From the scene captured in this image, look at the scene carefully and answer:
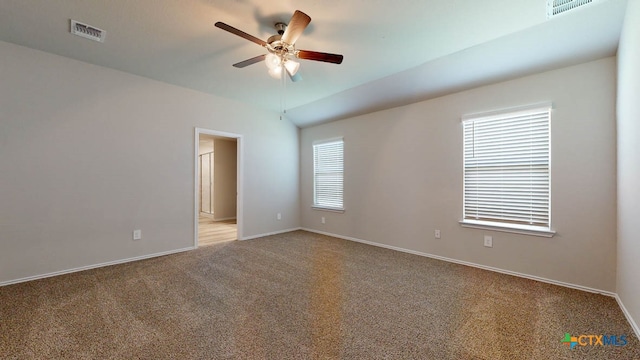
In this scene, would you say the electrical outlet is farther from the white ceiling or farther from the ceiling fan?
the ceiling fan

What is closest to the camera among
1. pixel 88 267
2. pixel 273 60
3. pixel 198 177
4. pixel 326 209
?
pixel 273 60

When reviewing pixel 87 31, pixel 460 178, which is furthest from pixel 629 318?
pixel 87 31

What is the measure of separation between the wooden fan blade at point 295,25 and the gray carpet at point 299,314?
2.37 metres

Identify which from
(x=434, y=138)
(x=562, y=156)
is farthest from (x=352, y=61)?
(x=562, y=156)

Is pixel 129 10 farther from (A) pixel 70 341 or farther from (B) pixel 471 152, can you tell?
(B) pixel 471 152

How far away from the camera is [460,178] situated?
3557 mm

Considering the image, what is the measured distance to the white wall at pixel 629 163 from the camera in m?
1.87

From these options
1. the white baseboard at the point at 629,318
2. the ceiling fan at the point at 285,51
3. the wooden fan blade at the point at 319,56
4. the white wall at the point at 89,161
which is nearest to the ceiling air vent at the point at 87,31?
the white wall at the point at 89,161

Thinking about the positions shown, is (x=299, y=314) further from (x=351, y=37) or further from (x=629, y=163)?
(x=629, y=163)

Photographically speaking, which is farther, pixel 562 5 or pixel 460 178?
pixel 460 178

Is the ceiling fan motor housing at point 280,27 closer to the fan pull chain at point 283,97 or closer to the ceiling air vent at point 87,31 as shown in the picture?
the fan pull chain at point 283,97

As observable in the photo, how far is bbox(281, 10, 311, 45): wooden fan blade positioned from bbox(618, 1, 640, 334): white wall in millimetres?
2329

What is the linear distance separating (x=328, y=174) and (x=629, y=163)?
160 inches

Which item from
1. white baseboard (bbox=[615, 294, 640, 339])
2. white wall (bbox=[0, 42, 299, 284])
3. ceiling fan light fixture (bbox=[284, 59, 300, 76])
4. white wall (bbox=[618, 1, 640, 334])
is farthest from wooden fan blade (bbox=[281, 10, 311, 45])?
white baseboard (bbox=[615, 294, 640, 339])
